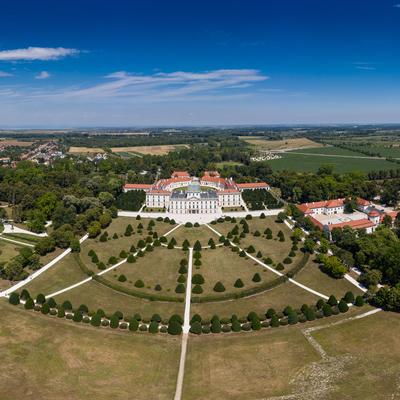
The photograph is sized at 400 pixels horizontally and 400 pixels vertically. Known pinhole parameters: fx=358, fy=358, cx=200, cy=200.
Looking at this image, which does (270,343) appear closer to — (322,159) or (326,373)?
(326,373)

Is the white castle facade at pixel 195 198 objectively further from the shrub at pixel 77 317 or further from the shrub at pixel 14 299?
the shrub at pixel 77 317

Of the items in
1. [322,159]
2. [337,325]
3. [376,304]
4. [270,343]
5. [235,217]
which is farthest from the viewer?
[322,159]

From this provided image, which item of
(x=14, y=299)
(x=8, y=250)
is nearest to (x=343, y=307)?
(x=14, y=299)

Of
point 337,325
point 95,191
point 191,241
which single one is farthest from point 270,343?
point 95,191

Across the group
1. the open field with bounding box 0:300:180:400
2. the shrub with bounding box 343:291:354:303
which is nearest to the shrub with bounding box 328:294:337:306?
the shrub with bounding box 343:291:354:303

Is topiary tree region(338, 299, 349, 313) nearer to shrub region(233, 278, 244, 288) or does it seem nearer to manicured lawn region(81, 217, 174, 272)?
shrub region(233, 278, 244, 288)

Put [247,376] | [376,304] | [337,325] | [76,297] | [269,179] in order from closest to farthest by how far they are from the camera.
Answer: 1. [247,376]
2. [337,325]
3. [376,304]
4. [76,297]
5. [269,179]
